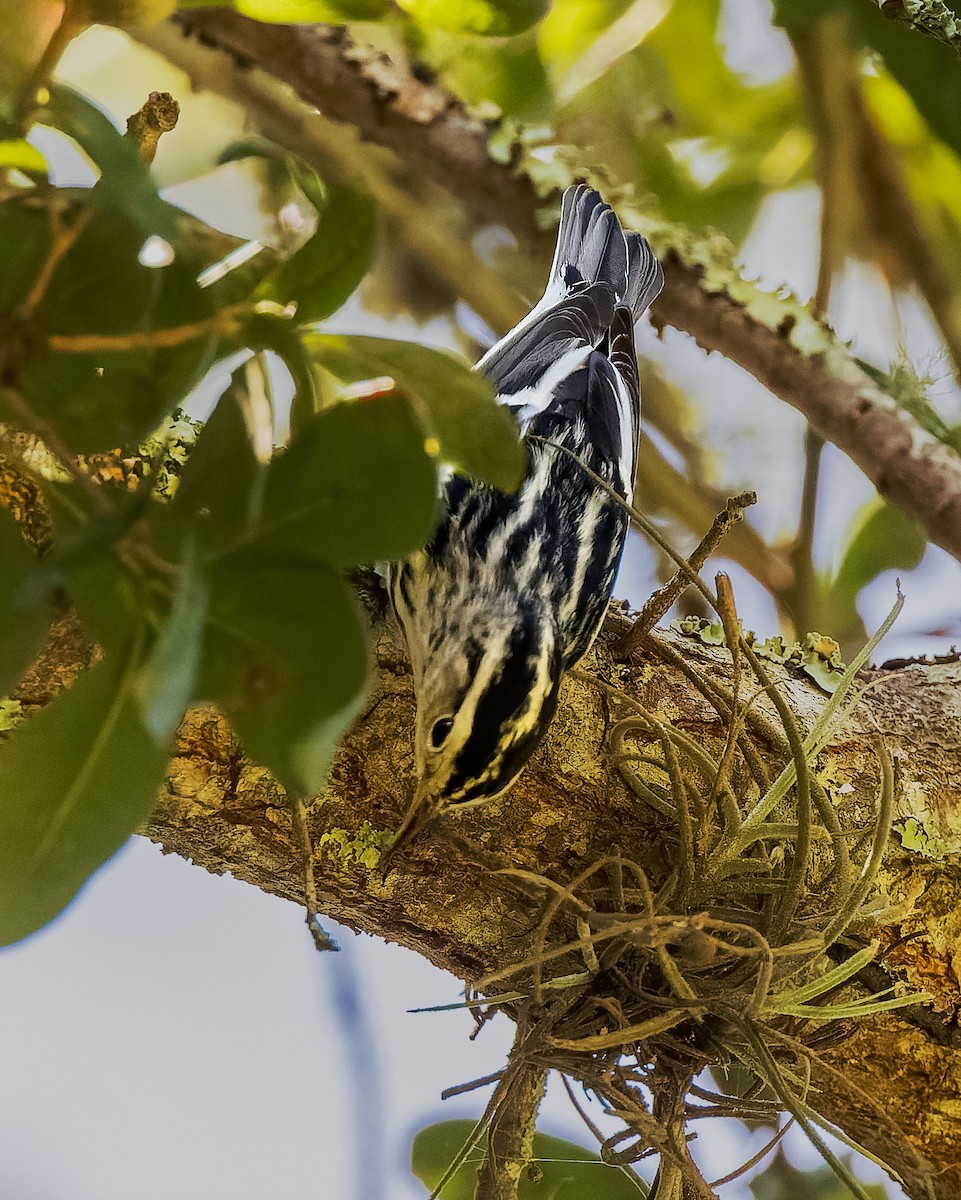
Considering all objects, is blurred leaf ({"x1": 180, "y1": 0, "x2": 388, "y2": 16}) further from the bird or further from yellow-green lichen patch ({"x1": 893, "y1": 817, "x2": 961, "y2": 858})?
Result: yellow-green lichen patch ({"x1": 893, "y1": 817, "x2": 961, "y2": 858})

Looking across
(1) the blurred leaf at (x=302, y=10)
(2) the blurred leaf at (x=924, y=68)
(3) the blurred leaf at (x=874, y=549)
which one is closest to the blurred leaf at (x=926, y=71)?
(2) the blurred leaf at (x=924, y=68)

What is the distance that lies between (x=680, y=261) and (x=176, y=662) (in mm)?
1523

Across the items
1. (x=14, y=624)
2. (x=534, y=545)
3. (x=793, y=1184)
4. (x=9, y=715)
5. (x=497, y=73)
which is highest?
(x=497, y=73)

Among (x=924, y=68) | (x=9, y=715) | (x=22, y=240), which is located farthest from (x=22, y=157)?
(x=924, y=68)

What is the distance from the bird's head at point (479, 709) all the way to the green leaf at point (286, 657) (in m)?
0.48

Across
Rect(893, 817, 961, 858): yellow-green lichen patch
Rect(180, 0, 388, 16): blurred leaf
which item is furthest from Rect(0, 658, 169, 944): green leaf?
Rect(893, 817, 961, 858): yellow-green lichen patch

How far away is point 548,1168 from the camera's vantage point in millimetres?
1332

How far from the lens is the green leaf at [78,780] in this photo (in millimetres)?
656

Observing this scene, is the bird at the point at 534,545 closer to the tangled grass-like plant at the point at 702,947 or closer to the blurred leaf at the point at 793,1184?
the tangled grass-like plant at the point at 702,947

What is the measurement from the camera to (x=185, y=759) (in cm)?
109

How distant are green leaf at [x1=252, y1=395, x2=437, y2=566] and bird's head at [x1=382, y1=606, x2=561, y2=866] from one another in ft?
1.58

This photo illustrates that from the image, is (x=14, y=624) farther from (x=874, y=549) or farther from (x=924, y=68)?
(x=874, y=549)

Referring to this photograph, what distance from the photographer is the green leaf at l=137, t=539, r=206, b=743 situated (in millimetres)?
513

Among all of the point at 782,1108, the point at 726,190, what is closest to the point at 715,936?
the point at 782,1108
